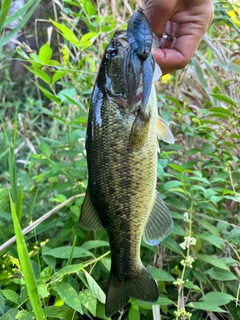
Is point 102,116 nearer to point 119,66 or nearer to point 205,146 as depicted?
point 119,66

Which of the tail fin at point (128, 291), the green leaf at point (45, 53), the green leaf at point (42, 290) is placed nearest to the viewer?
the green leaf at point (42, 290)

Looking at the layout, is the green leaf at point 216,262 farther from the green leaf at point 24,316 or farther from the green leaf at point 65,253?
the green leaf at point 24,316

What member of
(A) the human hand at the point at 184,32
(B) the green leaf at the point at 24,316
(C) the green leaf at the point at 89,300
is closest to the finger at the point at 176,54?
(A) the human hand at the point at 184,32

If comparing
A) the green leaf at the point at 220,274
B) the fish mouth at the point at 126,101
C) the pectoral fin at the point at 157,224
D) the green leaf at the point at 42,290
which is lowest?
the green leaf at the point at 220,274

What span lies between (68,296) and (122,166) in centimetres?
37

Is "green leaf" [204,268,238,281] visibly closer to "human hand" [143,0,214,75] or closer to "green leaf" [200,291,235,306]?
"green leaf" [200,291,235,306]

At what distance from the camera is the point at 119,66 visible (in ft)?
3.72

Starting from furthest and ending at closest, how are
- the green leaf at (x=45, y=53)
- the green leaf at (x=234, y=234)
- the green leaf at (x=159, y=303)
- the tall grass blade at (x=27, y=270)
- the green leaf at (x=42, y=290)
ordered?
the green leaf at (x=45, y=53), the green leaf at (x=234, y=234), the green leaf at (x=159, y=303), the green leaf at (x=42, y=290), the tall grass blade at (x=27, y=270)

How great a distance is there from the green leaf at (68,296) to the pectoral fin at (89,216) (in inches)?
6.9

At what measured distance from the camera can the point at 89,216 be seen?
3.85ft

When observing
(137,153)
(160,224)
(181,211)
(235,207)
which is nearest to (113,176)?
(137,153)

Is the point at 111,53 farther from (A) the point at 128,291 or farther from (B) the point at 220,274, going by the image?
(B) the point at 220,274

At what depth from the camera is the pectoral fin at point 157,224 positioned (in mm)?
1203

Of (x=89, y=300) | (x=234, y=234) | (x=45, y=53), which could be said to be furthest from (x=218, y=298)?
(x=45, y=53)
